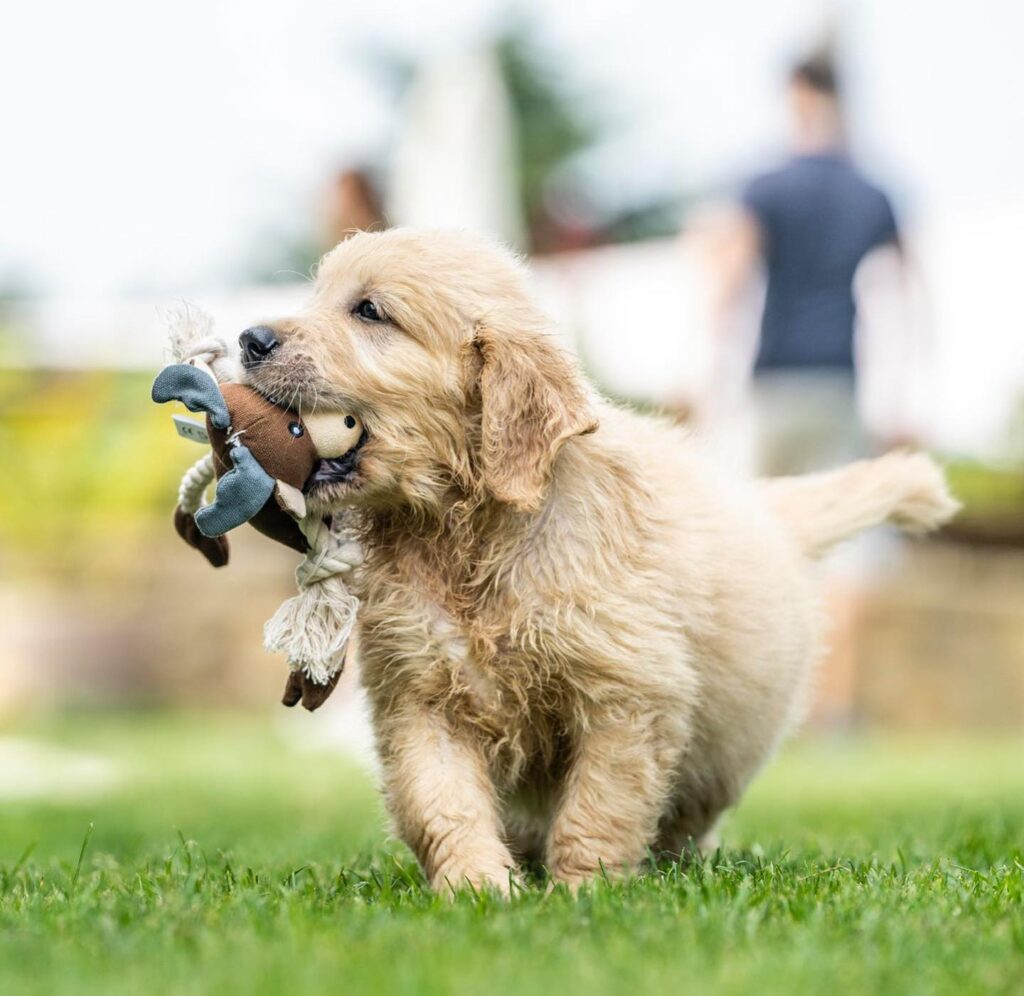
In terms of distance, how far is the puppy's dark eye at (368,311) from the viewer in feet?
12.8

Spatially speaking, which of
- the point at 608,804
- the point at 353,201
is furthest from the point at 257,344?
the point at 353,201

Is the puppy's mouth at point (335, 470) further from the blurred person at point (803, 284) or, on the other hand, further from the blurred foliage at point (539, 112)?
the blurred foliage at point (539, 112)

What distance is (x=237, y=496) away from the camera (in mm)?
3543

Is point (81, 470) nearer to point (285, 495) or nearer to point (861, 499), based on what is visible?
point (861, 499)

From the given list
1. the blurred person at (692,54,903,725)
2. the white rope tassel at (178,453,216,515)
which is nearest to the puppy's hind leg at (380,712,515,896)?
the white rope tassel at (178,453,216,515)

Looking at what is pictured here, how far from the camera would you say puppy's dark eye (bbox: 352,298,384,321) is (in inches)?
153

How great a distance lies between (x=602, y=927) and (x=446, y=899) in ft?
1.69

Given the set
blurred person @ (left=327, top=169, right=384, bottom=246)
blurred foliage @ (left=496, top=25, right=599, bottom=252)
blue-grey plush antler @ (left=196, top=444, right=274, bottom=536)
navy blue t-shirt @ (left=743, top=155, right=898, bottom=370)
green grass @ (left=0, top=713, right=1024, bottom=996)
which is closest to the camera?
green grass @ (left=0, top=713, right=1024, bottom=996)

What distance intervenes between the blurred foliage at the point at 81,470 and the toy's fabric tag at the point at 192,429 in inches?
478

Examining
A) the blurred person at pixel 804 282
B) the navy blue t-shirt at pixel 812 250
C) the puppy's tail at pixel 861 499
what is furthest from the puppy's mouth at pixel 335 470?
the navy blue t-shirt at pixel 812 250

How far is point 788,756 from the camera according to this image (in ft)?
35.8

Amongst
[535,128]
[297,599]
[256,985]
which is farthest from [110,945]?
[535,128]

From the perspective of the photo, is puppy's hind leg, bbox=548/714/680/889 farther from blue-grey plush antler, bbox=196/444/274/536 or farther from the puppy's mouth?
blue-grey plush antler, bbox=196/444/274/536

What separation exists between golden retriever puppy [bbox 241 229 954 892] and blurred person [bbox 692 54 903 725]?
3948 millimetres
